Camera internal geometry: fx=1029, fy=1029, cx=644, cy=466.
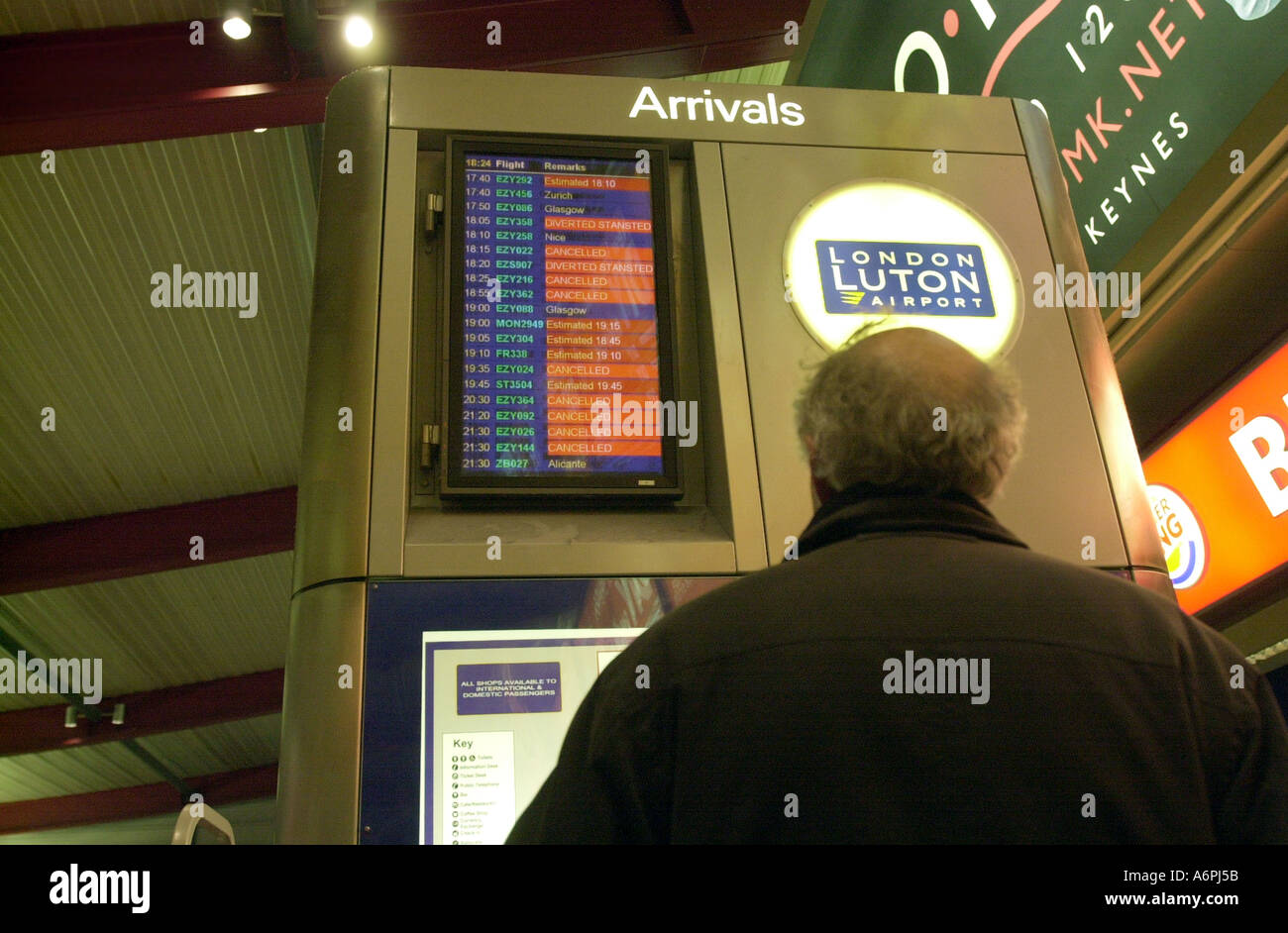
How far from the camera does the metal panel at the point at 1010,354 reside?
1786 mm

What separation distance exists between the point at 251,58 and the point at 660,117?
3431mm

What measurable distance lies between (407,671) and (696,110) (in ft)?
4.14

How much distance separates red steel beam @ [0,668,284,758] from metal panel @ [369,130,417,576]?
10.5m

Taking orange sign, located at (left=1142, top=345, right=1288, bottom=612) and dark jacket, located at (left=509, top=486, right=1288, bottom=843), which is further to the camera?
orange sign, located at (left=1142, top=345, right=1288, bottom=612)

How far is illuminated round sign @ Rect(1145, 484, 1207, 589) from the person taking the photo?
3.24 metres

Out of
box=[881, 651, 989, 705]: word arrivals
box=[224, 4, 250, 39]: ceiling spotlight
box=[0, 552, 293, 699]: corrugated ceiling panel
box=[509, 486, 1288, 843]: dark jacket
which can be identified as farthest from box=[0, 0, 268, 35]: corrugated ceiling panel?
box=[0, 552, 293, 699]: corrugated ceiling panel

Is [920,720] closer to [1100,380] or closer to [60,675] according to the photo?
[1100,380]

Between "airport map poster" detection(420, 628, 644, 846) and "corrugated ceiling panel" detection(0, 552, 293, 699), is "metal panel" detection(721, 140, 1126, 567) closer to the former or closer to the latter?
"airport map poster" detection(420, 628, 644, 846)

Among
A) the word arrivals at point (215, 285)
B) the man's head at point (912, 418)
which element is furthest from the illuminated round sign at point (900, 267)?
the word arrivals at point (215, 285)

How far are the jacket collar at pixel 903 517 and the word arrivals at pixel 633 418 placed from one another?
668 mm

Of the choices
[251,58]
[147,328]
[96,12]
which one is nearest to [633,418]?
[251,58]
